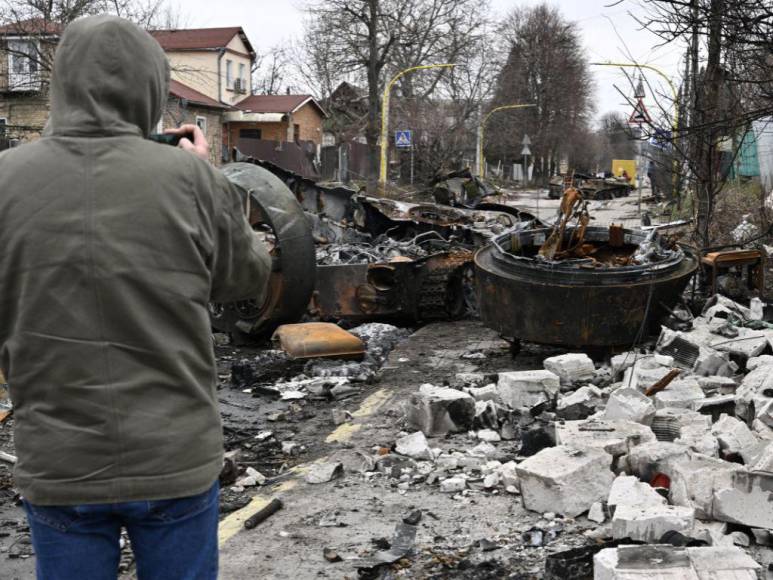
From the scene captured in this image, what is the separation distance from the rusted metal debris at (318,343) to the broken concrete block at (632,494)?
4117 millimetres

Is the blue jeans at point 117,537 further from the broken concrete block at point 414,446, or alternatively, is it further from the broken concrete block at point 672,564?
the broken concrete block at point 414,446

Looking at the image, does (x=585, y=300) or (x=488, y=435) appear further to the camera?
(x=585, y=300)

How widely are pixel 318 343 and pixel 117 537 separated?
6.44 meters

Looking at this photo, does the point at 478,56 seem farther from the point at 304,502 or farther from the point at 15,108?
the point at 304,502

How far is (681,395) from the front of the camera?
6906mm

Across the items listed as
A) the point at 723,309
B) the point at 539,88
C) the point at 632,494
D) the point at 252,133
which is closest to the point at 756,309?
the point at 723,309

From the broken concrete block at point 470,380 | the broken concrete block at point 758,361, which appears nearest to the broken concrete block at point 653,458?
the broken concrete block at point 758,361

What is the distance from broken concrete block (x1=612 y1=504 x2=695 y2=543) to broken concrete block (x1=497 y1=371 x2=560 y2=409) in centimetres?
258

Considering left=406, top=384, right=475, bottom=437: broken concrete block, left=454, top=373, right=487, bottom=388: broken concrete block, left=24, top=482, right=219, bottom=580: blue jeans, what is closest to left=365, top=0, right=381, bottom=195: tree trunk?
left=454, top=373, right=487, bottom=388: broken concrete block

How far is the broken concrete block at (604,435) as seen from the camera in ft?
18.0

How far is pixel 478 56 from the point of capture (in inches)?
2063

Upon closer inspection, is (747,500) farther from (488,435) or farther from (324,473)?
(324,473)

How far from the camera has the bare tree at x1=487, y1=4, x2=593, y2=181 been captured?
6694 cm

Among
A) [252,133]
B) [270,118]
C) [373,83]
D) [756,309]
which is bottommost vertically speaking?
[756,309]
